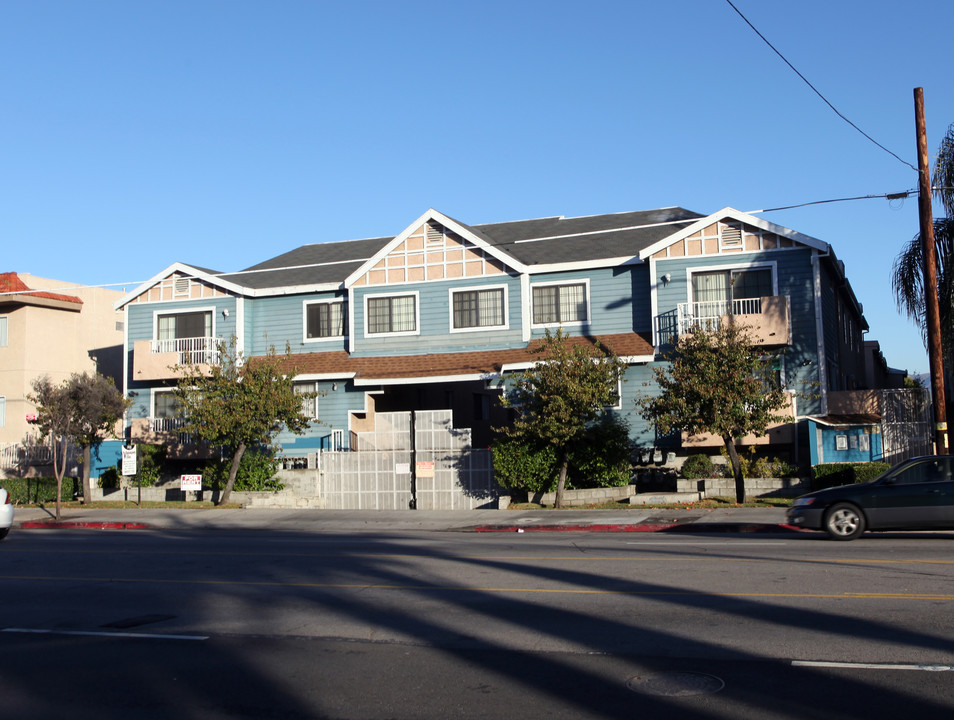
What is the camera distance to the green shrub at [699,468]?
26281 mm

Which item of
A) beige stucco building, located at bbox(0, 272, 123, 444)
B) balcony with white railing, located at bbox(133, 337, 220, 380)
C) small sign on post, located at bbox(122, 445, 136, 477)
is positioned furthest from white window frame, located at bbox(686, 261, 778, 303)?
beige stucco building, located at bbox(0, 272, 123, 444)

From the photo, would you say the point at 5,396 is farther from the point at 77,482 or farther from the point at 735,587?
the point at 735,587

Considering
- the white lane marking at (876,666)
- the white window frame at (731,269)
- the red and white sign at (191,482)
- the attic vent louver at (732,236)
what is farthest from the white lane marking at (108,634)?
the attic vent louver at (732,236)

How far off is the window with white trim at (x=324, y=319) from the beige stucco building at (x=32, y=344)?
10.8m

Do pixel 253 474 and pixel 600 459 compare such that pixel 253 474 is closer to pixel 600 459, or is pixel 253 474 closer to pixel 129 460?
pixel 129 460

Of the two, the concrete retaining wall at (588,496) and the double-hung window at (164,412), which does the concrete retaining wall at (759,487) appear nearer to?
the concrete retaining wall at (588,496)

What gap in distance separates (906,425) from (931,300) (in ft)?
19.9

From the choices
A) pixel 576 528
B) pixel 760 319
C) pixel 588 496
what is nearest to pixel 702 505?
pixel 588 496

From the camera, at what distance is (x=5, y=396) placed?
3859cm

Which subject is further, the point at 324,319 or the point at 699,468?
the point at 324,319

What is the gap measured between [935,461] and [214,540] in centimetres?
1395

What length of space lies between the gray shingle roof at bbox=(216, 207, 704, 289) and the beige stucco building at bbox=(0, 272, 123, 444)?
902 centimetres

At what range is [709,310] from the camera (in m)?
28.8

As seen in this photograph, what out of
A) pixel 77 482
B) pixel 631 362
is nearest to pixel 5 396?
A: pixel 77 482
